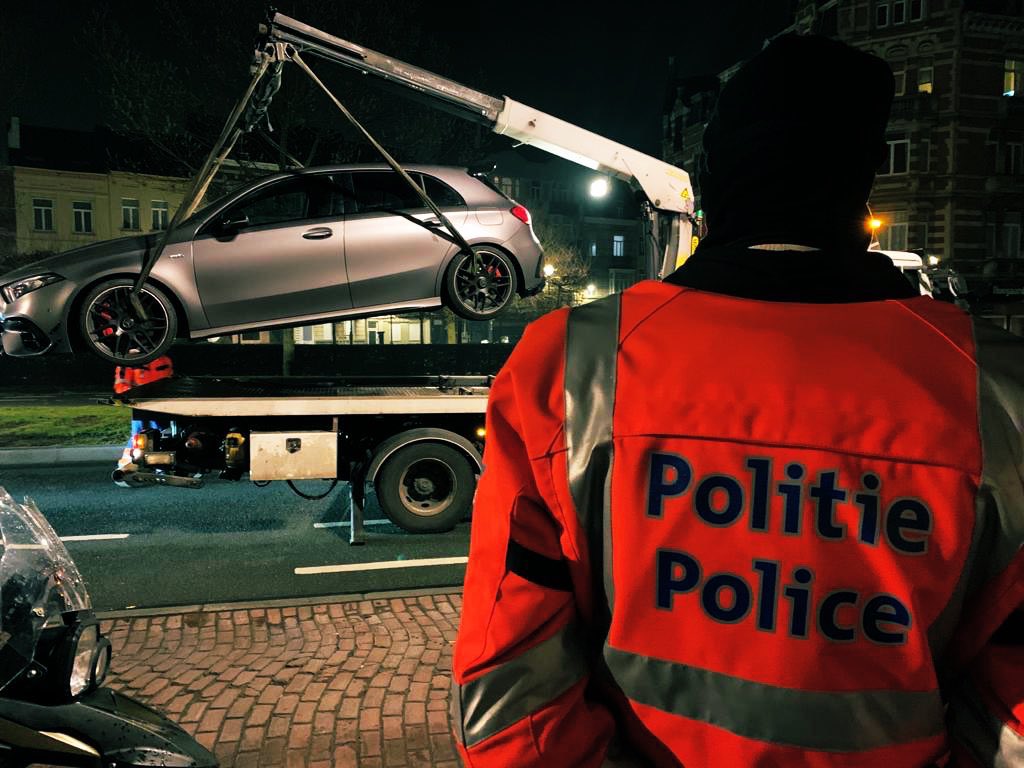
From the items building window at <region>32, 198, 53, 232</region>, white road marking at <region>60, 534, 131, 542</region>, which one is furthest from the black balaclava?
building window at <region>32, 198, 53, 232</region>

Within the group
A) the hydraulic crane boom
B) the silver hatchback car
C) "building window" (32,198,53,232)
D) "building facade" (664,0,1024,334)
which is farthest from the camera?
"building window" (32,198,53,232)

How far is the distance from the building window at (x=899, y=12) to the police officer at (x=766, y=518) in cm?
3686

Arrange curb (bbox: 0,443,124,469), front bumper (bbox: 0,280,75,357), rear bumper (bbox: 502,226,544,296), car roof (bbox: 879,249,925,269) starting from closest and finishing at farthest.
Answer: front bumper (bbox: 0,280,75,357) → rear bumper (bbox: 502,226,544,296) → car roof (bbox: 879,249,925,269) → curb (bbox: 0,443,124,469)

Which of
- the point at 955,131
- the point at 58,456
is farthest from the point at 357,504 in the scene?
the point at 955,131

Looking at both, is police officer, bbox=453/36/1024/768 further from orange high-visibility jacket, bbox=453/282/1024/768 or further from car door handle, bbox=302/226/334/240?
car door handle, bbox=302/226/334/240

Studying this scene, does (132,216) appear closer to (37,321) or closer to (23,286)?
(23,286)

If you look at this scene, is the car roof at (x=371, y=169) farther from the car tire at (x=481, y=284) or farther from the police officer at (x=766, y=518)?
the police officer at (x=766, y=518)

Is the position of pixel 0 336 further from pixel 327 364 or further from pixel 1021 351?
pixel 327 364

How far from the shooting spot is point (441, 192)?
23.0ft

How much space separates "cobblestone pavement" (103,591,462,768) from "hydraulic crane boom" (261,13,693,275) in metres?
4.25

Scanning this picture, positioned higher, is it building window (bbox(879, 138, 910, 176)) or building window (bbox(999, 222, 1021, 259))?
building window (bbox(879, 138, 910, 176))

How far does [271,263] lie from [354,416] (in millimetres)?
1527

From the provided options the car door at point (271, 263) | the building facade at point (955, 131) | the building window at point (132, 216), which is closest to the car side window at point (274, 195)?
the car door at point (271, 263)

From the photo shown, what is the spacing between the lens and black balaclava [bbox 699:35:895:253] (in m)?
1.22
